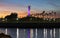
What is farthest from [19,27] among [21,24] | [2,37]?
[2,37]

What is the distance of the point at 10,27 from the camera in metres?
47.1

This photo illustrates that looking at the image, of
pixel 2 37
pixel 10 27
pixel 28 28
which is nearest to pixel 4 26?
pixel 10 27

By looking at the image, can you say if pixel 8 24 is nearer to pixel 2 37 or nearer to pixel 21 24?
pixel 21 24

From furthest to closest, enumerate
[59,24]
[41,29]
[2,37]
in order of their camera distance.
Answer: [41,29] < [59,24] < [2,37]

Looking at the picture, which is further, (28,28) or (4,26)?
(28,28)

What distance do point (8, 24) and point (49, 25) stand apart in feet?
19.8

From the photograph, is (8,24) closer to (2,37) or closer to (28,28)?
(28,28)

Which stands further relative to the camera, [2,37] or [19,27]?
[19,27]

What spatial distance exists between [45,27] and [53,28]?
2.05 metres

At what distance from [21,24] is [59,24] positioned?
239 inches

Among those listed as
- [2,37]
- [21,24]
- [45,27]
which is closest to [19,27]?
[21,24]

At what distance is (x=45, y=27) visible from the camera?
1905 inches

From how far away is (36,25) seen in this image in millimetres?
48906

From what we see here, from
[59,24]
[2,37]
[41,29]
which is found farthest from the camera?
[41,29]
